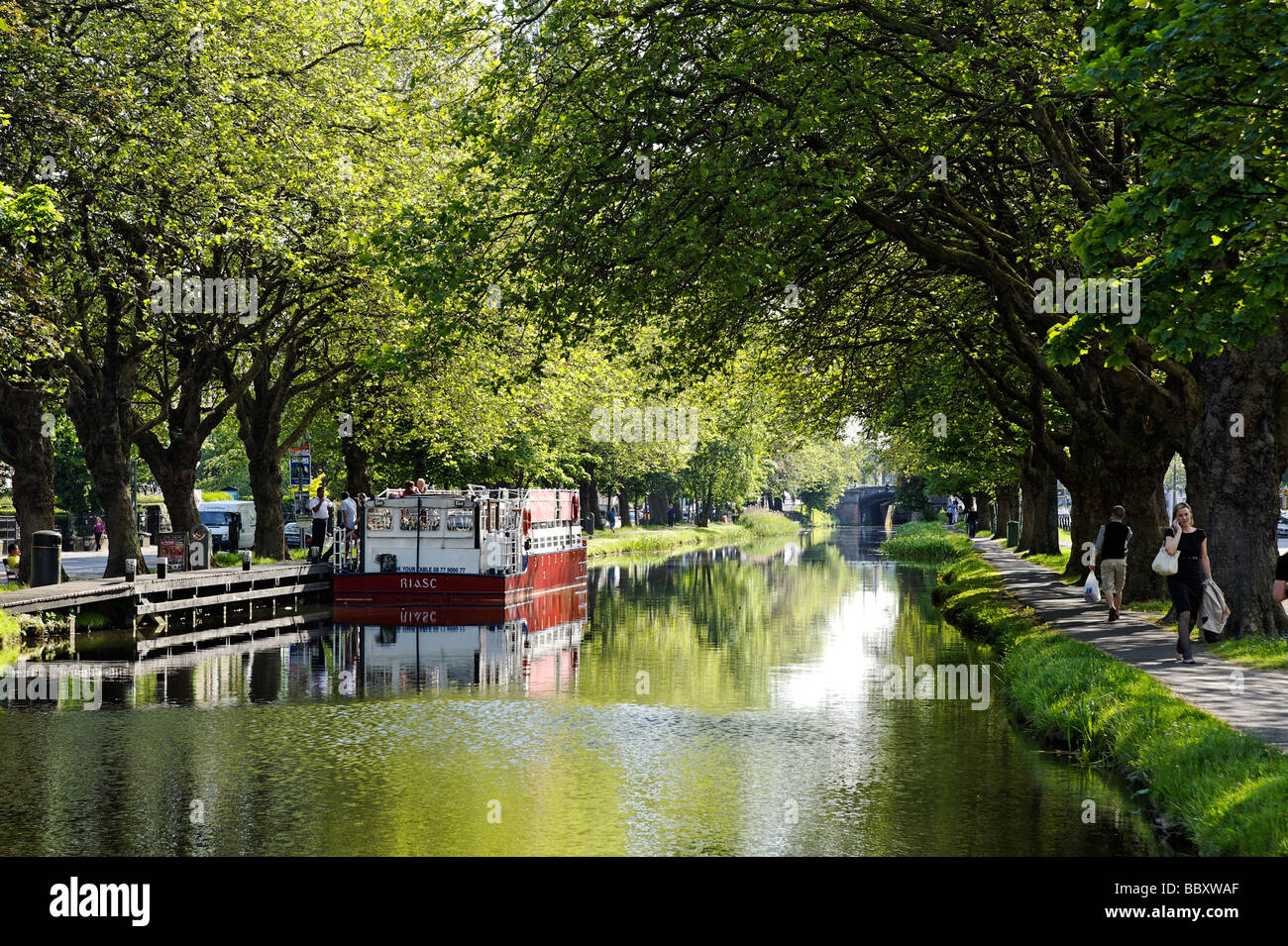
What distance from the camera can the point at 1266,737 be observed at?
11.8 metres

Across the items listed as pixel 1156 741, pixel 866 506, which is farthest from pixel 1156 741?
pixel 866 506

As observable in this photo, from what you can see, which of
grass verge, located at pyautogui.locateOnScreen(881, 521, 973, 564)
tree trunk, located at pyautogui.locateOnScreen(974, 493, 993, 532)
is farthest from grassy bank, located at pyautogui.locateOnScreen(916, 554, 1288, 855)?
tree trunk, located at pyautogui.locateOnScreen(974, 493, 993, 532)

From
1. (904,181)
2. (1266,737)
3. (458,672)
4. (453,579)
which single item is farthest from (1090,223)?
(453,579)

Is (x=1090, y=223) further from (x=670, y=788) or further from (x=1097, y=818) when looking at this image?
(x=670, y=788)

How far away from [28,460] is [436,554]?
1015cm

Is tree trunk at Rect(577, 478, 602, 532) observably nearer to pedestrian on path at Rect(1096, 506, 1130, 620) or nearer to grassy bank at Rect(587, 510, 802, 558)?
grassy bank at Rect(587, 510, 802, 558)

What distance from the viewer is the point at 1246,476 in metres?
19.5

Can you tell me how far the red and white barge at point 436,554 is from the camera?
3322 cm

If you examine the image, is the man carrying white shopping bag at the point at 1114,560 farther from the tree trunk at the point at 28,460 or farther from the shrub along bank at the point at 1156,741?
the tree trunk at the point at 28,460

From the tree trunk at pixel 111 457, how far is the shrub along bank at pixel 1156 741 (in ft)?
64.6

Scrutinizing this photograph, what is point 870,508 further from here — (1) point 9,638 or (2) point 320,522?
(1) point 9,638

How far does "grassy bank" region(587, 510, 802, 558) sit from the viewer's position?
220 ft

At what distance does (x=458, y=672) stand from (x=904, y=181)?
11.1m

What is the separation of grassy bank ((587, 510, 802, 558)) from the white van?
15.7 m
